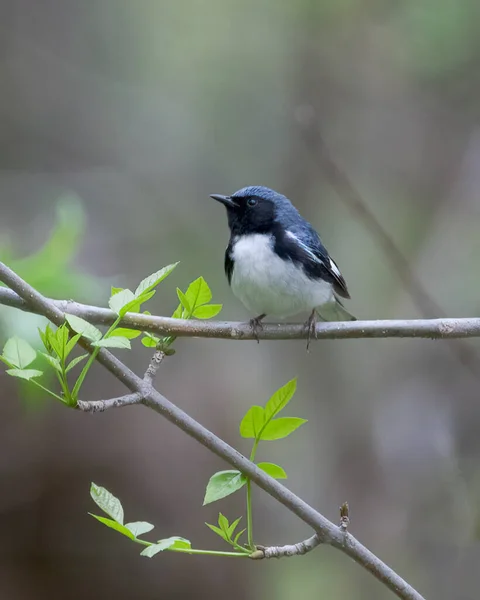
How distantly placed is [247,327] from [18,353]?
788 millimetres

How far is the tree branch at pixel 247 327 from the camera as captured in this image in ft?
5.63

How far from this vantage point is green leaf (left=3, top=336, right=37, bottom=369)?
1.29 m

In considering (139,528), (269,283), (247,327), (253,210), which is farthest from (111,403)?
(253,210)

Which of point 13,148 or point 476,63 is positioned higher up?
point 476,63

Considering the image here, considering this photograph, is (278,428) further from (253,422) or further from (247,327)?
(247,327)

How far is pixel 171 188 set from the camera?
585 centimetres

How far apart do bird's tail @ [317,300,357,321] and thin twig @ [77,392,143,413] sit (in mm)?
1811

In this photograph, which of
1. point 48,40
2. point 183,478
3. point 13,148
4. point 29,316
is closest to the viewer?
point 29,316

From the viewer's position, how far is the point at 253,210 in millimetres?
3088

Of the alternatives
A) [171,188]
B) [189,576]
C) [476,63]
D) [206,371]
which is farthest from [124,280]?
[476,63]

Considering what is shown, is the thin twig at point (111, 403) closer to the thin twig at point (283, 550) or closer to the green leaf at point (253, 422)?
the green leaf at point (253, 422)

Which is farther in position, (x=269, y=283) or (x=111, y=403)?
(x=269, y=283)

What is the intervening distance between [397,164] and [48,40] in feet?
10.4

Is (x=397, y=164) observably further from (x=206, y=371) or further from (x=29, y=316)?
(x=29, y=316)
